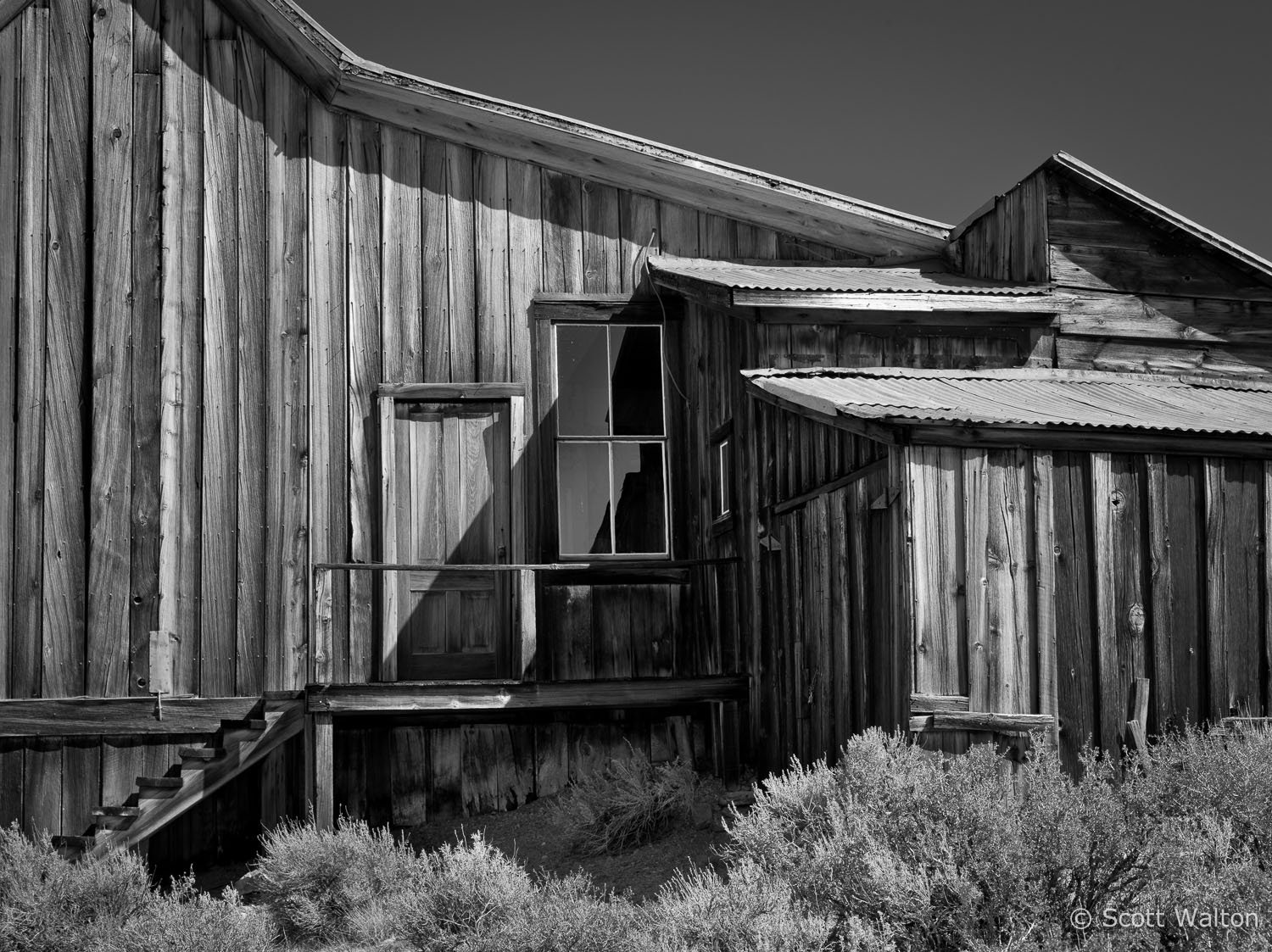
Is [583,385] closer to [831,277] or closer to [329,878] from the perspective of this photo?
[831,277]

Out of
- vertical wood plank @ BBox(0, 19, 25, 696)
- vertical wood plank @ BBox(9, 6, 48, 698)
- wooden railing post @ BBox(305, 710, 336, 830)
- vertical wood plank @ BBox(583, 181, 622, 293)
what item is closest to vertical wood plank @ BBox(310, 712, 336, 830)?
wooden railing post @ BBox(305, 710, 336, 830)

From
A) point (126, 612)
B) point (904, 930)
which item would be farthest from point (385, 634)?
point (904, 930)

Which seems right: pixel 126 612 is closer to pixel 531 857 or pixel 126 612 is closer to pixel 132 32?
pixel 531 857

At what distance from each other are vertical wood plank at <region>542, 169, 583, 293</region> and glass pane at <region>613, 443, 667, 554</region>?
1.51 meters

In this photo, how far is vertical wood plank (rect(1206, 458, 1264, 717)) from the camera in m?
8.80

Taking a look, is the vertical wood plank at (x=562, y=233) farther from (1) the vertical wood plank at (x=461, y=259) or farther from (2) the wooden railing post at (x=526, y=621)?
(2) the wooden railing post at (x=526, y=621)

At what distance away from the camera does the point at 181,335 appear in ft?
39.1

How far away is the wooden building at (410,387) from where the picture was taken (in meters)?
11.3

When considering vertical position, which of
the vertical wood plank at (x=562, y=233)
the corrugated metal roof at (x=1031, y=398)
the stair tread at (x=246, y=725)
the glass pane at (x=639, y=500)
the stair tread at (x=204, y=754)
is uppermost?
the vertical wood plank at (x=562, y=233)

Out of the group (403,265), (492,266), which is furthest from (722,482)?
(403,265)

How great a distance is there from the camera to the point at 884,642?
8.92 meters

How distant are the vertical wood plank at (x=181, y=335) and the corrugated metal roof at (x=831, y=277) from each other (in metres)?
3.89

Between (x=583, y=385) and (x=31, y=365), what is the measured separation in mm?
4566

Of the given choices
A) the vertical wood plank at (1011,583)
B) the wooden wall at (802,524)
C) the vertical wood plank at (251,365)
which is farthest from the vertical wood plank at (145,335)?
the vertical wood plank at (1011,583)
